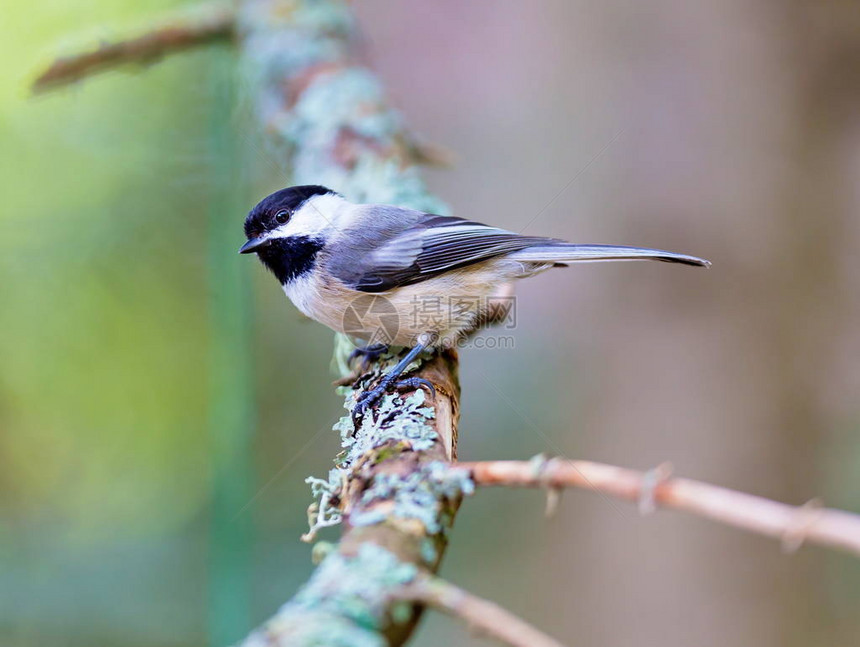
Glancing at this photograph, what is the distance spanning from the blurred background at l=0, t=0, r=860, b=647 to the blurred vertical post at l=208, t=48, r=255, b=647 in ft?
0.04

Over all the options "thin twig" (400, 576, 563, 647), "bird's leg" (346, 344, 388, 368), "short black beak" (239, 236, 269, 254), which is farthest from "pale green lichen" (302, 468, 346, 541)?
"short black beak" (239, 236, 269, 254)

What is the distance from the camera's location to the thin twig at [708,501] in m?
0.72

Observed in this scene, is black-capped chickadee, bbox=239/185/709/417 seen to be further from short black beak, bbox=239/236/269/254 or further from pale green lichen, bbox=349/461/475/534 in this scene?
pale green lichen, bbox=349/461/475/534

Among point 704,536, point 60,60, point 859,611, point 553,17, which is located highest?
point 553,17

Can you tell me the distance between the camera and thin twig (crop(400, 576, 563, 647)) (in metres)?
0.74

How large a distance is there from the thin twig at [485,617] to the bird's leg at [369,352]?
146 cm

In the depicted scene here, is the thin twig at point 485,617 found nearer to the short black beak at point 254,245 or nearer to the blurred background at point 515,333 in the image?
the short black beak at point 254,245

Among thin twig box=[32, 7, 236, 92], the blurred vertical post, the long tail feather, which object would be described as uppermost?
thin twig box=[32, 7, 236, 92]

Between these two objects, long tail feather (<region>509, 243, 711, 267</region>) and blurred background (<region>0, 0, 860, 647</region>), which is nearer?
long tail feather (<region>509, 243, 711, 267</region>)

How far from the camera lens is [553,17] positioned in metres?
3.24

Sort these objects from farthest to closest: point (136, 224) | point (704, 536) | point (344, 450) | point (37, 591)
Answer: point (136, 224)
point (37, 591)
point (704, 536)
point (344, 450)

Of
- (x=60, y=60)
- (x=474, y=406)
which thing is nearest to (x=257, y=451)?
(x=474, y=406)

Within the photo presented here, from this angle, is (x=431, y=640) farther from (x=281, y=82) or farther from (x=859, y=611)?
(x=281, y=82)

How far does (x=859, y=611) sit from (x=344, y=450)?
2.64 meters
